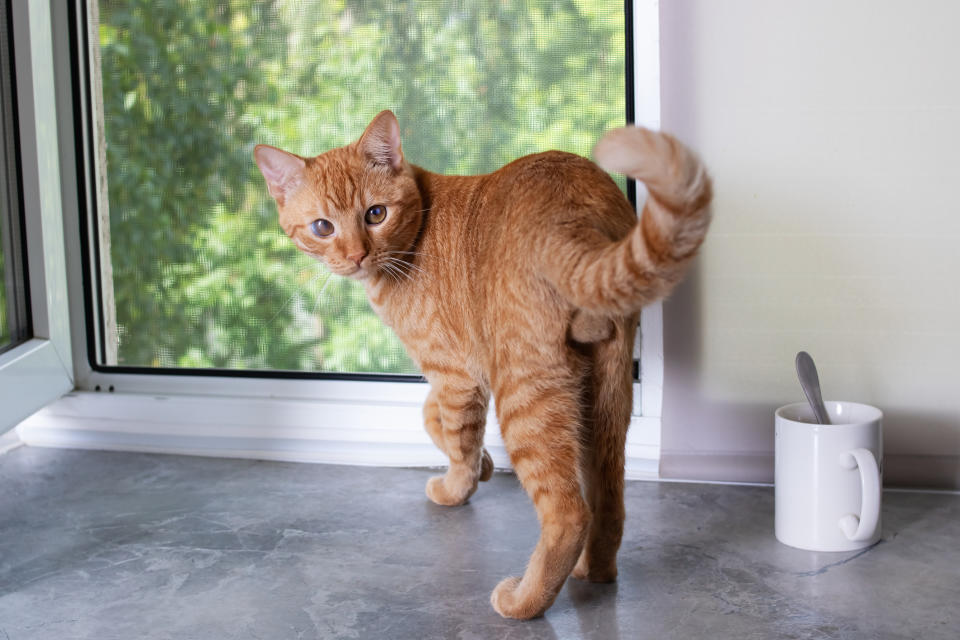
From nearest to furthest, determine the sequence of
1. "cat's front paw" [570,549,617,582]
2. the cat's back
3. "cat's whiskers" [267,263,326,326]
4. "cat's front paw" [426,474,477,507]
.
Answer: the cat's back
"cat's front paw" [570,549,617,582]
"cat's front paw" [426,474,477,507]
"cat's whiskers" [267,263,326,326]

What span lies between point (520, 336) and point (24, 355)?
3.38 ft

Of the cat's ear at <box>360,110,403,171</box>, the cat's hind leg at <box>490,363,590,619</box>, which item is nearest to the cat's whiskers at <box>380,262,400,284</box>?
the cat's ear at <box>360,110,403,171</box>

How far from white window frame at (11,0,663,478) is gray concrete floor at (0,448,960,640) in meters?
0.07

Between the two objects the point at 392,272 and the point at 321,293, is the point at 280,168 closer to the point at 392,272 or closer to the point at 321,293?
the point at 392,272

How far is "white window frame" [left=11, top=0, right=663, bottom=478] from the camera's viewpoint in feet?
5.55

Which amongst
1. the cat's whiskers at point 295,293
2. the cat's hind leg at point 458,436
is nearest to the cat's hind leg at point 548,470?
the cat's hind leg at point 458,436

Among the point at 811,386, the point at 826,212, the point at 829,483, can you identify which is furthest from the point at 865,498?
the point at 826,212

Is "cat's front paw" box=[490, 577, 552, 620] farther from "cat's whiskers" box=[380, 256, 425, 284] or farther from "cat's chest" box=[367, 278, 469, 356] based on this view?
"cat's whiskers" box=[380, 256, 425, 284]

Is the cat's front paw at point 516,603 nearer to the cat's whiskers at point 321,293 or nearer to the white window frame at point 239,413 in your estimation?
the white window frame at point 239,413

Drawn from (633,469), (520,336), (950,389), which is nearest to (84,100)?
(520,336)

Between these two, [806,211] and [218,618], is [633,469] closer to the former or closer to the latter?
[806,211]

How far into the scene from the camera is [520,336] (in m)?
1.14

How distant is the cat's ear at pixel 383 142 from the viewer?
4.45 feet

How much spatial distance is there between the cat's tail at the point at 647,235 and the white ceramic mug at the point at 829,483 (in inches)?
16.3
